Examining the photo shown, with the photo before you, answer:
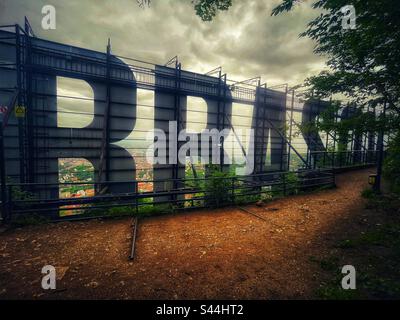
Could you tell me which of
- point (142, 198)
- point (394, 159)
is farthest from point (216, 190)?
point (394, 159)

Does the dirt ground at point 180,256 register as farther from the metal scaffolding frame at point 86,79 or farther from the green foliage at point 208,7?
the green foliage at point 208,7

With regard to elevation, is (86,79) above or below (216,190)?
above

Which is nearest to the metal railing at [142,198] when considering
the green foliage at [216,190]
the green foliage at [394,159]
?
the green foliage at [216,190]

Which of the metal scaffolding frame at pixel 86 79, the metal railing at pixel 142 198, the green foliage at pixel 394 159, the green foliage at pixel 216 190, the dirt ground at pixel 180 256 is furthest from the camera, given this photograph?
the metal scaffolding frame at pixel 86 79

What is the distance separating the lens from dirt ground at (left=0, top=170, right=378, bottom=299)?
3150 millimetres

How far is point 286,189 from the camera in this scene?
357 inches

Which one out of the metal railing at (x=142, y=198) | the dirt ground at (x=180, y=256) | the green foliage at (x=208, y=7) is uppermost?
the green foliage at (x=208, y=7)

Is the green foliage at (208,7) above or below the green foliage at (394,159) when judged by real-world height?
above

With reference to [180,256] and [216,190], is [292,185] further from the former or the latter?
[180,256]

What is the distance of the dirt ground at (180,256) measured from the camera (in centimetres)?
315

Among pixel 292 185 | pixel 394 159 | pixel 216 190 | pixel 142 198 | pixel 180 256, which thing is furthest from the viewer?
pixel 292 185

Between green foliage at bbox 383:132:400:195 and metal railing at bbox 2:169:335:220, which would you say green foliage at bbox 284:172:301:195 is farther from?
green foliage at bbox 383:132:400:195

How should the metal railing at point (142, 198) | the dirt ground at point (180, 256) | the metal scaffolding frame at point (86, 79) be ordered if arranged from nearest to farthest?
the dirt ground at point (180, 256), the metal railing at point (142, 198), the metal scaffolding frame at point (86, 79)

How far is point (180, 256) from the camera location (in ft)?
13.8
